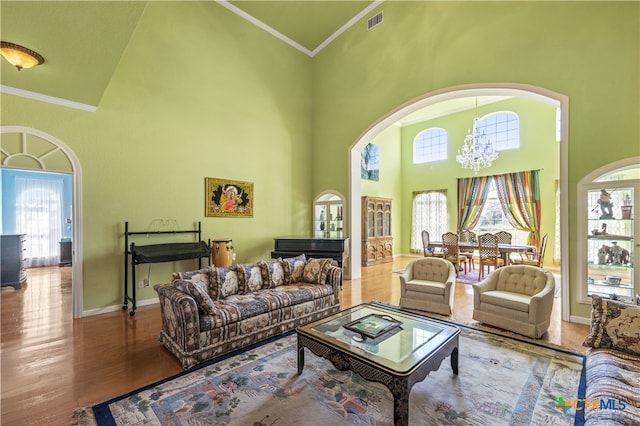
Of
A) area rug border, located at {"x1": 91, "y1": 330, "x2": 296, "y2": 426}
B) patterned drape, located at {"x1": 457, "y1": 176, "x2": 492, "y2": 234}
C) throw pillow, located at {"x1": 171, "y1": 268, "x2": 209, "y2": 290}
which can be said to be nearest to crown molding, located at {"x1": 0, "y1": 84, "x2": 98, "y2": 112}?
throw pillow, located at {"x1": 171, "y1": 268, "x2": 209, "y2": 290}

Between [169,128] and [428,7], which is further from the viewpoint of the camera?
[428,7]

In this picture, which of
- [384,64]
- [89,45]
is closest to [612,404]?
[89,45]

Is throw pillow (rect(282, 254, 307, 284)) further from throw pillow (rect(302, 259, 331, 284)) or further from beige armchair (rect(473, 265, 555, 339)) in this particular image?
beige armchair (rect(473, 265, 555, 339))

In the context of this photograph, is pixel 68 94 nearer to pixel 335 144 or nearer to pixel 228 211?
pixel 228 211

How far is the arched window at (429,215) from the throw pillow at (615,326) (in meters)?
7.01

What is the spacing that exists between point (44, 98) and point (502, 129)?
10.4m

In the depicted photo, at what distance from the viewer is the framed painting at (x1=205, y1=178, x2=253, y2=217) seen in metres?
5.57

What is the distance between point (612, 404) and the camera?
164 centimetres

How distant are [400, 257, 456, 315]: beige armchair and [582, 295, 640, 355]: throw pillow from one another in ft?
5.61

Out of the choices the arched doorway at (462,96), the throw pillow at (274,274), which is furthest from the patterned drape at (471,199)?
the throw pillow at (274,274)

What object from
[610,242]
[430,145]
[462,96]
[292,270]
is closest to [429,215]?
[430,145]

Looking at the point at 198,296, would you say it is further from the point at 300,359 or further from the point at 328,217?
the point at 328,217

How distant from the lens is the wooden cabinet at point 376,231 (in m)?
8.38

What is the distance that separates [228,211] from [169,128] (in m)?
1.87
